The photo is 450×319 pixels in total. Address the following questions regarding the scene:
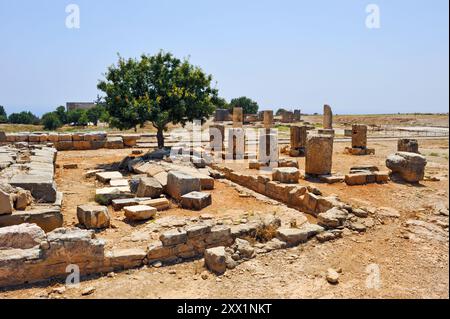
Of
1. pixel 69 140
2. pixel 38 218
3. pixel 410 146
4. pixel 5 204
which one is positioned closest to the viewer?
pixel 5 204

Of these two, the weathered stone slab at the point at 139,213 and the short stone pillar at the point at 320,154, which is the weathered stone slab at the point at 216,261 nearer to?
the weathered stone slab at the point at 139,213

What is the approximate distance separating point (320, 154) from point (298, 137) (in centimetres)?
612

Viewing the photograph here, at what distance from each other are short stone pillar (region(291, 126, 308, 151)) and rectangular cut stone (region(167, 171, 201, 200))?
917 cm

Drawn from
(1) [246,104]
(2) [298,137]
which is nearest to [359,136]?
(2) [298,137]

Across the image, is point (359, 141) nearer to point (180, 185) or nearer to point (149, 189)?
point (180, 185)

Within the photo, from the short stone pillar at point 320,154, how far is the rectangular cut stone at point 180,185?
13.9 ft

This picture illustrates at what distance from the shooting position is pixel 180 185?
33.2 ft

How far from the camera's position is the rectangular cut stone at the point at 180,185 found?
10.1m

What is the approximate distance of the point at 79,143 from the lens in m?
20.8

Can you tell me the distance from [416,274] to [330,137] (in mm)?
7111

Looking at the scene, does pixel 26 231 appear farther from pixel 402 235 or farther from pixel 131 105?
pixel 131 105

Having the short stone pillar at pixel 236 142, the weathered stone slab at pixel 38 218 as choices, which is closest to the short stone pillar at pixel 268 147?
the short stone pillar at pixel 236 142

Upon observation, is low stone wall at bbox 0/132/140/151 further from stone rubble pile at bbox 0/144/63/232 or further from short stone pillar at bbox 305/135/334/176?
short stone pillar at bbox 305/135/334/176

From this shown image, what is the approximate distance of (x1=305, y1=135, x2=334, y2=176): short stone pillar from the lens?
12.4 m
